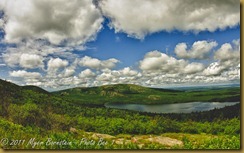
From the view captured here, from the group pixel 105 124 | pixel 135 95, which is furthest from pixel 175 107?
pixel 105 124

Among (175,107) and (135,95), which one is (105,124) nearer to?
(135,95)

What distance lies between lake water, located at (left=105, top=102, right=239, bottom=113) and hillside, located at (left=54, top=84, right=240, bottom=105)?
147 millimetres

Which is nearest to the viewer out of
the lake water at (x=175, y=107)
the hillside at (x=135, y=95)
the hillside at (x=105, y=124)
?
the hillside at (x=105, y=124)

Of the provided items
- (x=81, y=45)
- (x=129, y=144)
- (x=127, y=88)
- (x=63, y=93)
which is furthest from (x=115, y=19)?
(x=129, y=144)

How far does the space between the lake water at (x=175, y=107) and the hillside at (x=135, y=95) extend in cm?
15

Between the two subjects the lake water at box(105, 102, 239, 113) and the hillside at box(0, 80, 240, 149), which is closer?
the hillside at box(0, 80, 240, 149)

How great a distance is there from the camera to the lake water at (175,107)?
11.4m

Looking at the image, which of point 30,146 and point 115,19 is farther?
point 115,19

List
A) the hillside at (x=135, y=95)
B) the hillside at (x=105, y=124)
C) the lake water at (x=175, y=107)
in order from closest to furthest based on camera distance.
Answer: the hillside at (x=105, y=124), the lake water at (x=175, y=107), the hillside at (x=135, y=95)

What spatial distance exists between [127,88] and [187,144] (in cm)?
291

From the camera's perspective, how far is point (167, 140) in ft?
35.3

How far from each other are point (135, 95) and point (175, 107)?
4.82 ft

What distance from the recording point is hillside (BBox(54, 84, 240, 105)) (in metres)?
11.7

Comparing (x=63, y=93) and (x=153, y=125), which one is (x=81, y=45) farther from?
(x=153, y=125)
